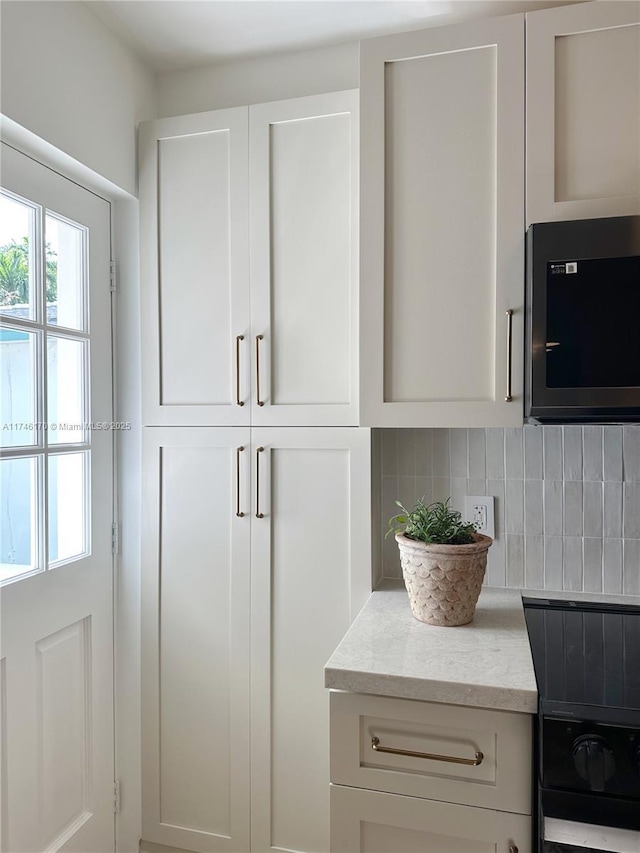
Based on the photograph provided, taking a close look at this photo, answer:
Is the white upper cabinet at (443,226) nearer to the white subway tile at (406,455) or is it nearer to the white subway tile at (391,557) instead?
the white subway tile at (406,455)

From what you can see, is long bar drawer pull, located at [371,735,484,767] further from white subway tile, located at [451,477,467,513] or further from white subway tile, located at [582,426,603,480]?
white subway tile, located at [582,426,603,480]

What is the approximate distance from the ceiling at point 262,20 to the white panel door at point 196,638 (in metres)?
1.15

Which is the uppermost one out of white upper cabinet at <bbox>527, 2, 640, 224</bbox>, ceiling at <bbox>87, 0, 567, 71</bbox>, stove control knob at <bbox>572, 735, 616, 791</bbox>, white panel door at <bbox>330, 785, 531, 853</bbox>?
ceiling at <bbox>87, 0, 567, 71</bbox>

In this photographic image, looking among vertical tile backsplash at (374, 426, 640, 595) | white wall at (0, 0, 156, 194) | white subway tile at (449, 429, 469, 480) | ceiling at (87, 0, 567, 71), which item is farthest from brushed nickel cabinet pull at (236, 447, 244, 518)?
ceiling at (87, 0, 567, 71)

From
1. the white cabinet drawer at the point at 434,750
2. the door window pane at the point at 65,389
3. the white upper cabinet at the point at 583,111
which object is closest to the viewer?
the white cabinet drawer at the point at 434,750

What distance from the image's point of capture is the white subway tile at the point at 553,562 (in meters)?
1.73

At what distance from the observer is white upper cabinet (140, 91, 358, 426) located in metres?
1.69

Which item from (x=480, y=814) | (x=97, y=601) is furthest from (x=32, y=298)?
(x=480, y=814)

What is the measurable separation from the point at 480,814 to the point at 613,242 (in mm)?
1168

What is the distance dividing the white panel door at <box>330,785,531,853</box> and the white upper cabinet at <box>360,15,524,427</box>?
81cm

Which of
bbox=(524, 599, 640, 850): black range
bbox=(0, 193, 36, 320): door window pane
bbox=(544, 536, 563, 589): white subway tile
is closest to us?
bbox=(524, 599, 640, 850): black range

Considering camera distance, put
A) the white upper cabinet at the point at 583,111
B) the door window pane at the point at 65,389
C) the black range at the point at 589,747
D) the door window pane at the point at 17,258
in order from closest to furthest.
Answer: the black range at the point at 589,747, the white upper cabinet at the point at 583,111, the door window pane at the point at 17,258, the door window pane at the point at 65,389

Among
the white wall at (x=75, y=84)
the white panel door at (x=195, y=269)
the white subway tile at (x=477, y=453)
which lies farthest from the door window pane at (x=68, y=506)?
the white subway tile at (x=477, y=453)

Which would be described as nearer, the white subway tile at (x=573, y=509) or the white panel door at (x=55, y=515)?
the white panel door at (x=55, y=515)
